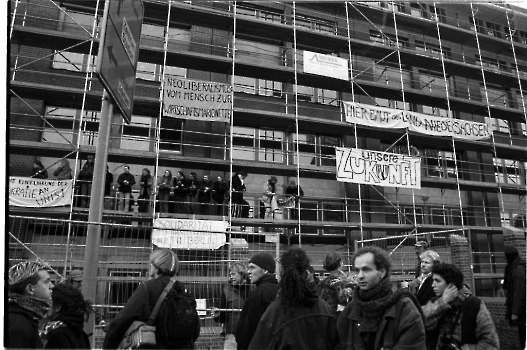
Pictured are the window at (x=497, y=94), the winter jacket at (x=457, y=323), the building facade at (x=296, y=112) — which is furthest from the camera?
the window at (x=497, y=94)

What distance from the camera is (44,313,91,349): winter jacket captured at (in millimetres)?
2805

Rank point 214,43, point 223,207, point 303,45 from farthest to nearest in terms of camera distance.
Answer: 1. point 303,45
2. point 214,43
3. point 223,207

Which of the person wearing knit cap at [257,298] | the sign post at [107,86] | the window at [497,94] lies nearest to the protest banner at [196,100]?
the sign post at [107,86]

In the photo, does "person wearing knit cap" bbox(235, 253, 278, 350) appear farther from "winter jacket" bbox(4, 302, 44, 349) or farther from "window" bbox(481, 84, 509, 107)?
"window" bbox(481, 84, 509, 107)

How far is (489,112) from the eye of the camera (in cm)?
1759

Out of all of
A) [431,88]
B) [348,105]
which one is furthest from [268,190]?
[431,88]

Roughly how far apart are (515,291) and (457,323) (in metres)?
2.88

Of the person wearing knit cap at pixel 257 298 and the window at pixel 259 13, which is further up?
the window at pixel 259 13

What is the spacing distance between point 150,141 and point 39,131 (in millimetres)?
3578

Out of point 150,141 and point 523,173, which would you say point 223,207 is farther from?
point 523,173

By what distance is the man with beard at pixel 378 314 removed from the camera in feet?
8.18

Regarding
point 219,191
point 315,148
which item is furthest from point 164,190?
point 315,148

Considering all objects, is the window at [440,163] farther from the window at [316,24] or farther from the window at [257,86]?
the window at [257,86]

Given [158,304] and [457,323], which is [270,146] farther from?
[158,304]
